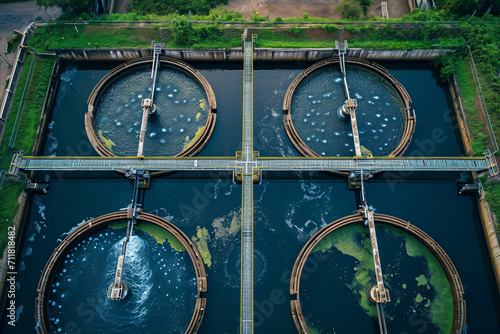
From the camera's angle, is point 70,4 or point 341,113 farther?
point 70,4

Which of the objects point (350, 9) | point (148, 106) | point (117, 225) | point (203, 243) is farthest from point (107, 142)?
point (350, 9)

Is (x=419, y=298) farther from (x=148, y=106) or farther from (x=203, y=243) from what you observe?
(x=148, y=106)

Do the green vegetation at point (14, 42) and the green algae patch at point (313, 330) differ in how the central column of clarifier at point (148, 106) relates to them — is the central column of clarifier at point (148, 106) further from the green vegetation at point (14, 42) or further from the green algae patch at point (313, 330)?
the green algae patch at point (313, 330)

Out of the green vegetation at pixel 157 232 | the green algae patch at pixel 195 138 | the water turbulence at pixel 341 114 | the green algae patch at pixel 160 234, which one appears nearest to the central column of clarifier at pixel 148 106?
the green algae patch at pixel 195 138

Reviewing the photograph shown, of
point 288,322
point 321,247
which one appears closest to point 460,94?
point 321,247

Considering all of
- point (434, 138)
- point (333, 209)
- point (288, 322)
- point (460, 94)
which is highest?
point (460, 94)

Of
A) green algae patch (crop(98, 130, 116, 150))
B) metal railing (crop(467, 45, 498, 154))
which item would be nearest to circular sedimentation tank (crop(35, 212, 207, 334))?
green algae patch (crop(98, 130, 116, 150))

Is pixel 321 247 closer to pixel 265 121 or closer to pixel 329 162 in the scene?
pixel 329 162
